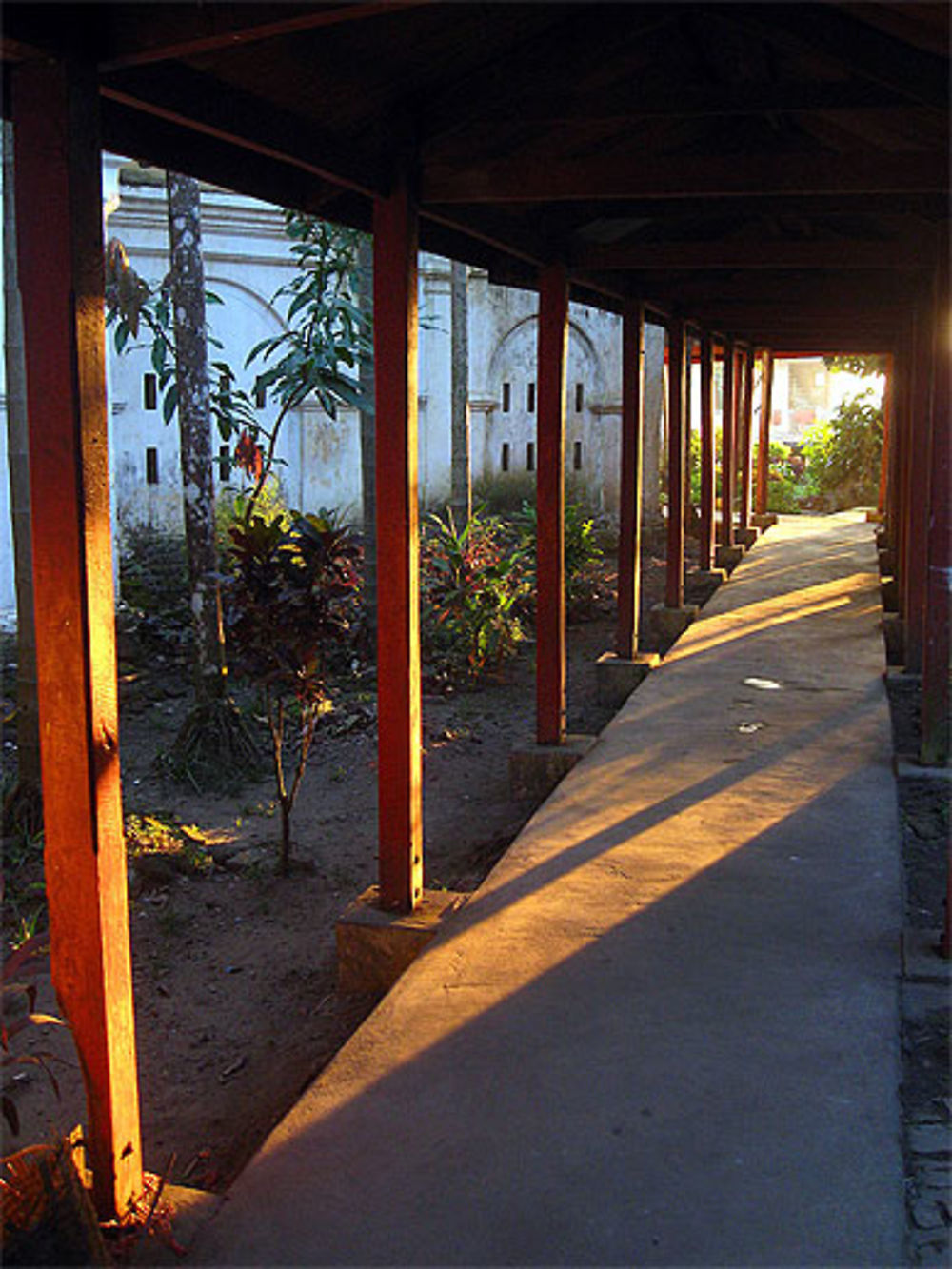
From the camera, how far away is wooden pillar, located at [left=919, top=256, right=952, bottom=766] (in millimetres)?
6117

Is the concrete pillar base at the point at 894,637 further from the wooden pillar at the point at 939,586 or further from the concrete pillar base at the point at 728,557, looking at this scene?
the concrete pillar base at the point at 728,557

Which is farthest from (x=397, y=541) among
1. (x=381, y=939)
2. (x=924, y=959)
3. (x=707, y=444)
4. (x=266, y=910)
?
(x=707, y=444)

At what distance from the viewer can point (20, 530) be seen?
6352mm

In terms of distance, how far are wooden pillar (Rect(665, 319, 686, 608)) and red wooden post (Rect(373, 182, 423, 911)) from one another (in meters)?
6.43

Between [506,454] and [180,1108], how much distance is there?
639 inches

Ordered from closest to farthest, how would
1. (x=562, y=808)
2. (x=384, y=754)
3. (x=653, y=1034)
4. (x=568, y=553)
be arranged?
(x=653, y=1034), (x=384, y=754), (x=562, y=808), (x=568, y=553)

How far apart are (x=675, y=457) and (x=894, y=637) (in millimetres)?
2421

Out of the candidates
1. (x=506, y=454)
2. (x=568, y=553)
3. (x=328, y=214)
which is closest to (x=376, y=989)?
(x=328, y=214)

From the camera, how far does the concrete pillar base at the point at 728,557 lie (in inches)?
596

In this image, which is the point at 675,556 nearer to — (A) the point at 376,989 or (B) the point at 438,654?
(B) the point at 438,654

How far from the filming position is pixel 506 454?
19.5 m

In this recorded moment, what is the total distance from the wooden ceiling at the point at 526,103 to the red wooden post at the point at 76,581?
0.21 m

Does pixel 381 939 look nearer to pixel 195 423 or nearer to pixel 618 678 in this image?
pixel 195 423

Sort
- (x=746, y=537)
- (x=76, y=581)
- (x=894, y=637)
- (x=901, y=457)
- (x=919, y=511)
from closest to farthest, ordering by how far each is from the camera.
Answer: (x=76, y=581) → (x=919, y=511) → (x=894, y=637) → (x=901, y=457) → (x=746, y=537)
